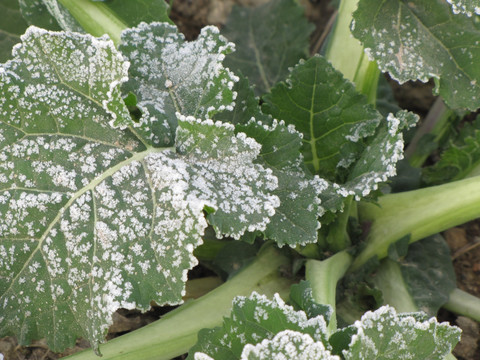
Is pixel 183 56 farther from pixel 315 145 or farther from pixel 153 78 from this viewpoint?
pixel 315 145

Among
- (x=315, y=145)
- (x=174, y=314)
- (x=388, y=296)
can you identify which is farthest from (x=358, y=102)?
(x=174, y=314)

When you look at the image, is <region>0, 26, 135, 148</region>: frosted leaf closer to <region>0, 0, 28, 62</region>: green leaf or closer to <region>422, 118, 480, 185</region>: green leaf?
<region>0, 0, 28, 62</region>: green leaf

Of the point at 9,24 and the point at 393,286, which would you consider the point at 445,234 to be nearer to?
the point at 393,286

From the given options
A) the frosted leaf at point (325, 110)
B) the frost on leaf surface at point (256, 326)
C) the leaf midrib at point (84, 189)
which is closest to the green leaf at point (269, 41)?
the frosted leaf at point (325, 110)

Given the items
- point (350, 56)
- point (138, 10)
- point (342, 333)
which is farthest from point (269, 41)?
point (342, 333)

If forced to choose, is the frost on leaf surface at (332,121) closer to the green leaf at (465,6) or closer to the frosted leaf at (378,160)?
the frosted leaf at (378,160)
